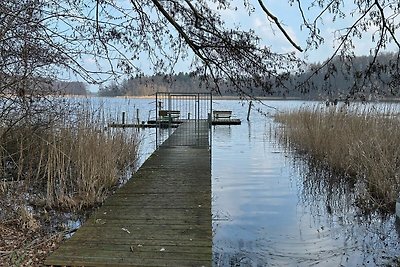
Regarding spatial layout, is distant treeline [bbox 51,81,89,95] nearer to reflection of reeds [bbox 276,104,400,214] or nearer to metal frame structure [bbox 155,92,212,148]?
metal frame structure [bbox 155,92,212,148]

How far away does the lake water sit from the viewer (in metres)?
4.62

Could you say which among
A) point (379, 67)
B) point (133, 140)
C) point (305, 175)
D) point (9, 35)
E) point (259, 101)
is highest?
point (9, 35)

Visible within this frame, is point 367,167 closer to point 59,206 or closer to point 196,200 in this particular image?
point 196,200

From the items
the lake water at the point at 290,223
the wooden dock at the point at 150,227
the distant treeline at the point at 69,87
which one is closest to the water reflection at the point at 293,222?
the lake water at the point at 290,223

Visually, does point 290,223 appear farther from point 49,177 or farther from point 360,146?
point 49,177

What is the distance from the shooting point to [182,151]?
8969 mm

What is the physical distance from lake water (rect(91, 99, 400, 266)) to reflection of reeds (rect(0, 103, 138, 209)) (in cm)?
183

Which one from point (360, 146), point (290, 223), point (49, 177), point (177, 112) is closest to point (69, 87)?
point (49, 177)

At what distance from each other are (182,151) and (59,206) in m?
3.27

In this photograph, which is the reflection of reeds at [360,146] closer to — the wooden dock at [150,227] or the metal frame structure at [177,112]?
the wooden dock at [150,227]

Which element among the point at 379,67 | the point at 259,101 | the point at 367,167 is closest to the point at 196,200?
the point at 259,101

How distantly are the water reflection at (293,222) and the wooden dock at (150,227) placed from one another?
63cm

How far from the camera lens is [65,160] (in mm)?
6910

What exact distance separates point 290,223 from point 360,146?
290cm
